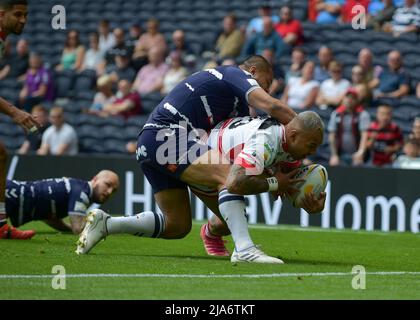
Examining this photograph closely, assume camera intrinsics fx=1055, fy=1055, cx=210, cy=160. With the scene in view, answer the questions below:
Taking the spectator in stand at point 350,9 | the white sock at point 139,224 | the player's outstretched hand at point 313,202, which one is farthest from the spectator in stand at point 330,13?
the player's outstretched hand at point 313,202

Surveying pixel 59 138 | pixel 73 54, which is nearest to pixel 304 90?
pixel 59 138

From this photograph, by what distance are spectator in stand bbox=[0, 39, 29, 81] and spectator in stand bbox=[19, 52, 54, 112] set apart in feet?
3.06

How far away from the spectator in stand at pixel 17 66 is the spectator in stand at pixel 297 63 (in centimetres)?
625

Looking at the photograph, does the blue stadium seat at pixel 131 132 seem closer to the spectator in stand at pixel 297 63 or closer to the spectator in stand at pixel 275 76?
the spectator in stand at pixel 275 76

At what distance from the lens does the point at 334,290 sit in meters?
6.85

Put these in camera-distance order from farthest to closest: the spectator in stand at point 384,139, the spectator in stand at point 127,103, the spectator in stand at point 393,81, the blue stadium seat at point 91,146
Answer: the spectator in stand at point 127,103 < the blue stadium seat at point 91,146 < the spectator in stand at point 393,81 < the spectator in stand at point 384,139

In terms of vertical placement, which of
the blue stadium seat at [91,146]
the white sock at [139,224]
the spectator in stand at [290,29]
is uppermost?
the spectator in stand at [290,29]

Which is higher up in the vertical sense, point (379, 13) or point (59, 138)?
point (379, 13)

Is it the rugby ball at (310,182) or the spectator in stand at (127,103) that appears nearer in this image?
the rugby ball at (310,182)

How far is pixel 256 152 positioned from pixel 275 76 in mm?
9314

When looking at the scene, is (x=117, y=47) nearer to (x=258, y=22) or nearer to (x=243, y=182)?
(x=258, y=22)

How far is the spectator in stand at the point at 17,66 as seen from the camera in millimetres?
20859

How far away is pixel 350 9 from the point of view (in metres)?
17.9
